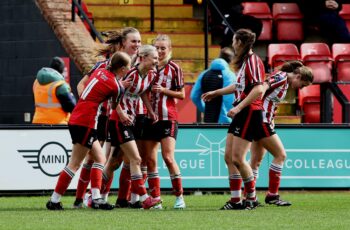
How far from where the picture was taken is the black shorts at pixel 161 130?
14586mm

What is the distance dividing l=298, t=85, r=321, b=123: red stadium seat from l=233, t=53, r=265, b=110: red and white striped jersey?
658 centimetres

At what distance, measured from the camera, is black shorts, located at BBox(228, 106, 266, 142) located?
14.2 meters

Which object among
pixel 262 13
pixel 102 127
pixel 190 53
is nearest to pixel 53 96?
pixel 102 127

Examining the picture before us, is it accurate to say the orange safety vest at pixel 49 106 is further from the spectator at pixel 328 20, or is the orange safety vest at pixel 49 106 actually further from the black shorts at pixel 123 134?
the spectator at pixel 328 20

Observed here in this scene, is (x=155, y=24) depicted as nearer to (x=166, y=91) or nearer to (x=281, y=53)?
(x=281, y=53)

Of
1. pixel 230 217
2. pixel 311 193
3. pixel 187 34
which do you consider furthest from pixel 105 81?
pixel 187 34

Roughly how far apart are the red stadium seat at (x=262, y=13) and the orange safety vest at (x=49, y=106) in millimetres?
5443

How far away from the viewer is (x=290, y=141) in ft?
58.5

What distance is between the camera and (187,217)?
13.1 metres

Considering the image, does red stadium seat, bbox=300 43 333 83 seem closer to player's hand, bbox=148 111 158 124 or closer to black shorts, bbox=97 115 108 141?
player's hand, bbox=148 111 158 124

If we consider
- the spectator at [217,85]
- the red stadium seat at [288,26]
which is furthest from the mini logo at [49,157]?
the red stadium seat at [288,26]

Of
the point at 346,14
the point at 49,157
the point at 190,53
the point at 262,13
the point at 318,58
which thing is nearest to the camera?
the point at 49,157

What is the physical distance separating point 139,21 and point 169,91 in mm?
8249

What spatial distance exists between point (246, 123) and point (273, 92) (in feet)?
2.73
